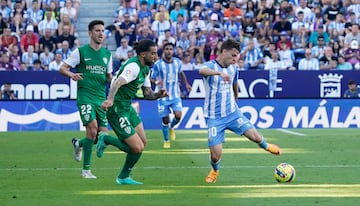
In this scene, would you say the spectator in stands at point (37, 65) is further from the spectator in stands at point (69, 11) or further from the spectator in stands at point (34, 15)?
the spectator in stands at point (69, 11)

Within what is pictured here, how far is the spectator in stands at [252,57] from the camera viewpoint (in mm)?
35219

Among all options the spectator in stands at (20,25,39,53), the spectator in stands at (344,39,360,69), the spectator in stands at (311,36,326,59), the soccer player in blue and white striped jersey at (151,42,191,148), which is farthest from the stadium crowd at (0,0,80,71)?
the soccer player in blue and white striped jersey at (151,42,191,148)

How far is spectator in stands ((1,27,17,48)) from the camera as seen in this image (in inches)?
1369

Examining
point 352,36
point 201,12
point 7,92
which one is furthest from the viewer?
point 201,12

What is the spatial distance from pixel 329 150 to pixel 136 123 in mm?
7693

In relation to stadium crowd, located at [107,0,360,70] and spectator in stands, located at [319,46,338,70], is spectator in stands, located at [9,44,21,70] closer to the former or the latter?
stadium crowd, located at [107,0,360,70]

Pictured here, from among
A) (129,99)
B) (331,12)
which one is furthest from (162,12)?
(129,99)

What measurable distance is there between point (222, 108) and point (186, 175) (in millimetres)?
1482

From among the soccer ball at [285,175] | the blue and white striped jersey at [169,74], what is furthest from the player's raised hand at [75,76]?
the blue and white striped jersey at [169,74]

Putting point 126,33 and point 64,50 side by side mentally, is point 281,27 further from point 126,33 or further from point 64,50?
point 64,50

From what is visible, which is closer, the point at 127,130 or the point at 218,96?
the point at 127,130

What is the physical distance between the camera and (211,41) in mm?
35625

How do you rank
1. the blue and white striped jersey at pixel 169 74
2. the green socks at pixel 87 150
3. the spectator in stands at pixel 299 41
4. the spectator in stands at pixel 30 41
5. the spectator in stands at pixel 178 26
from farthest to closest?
the spectator in stands at pixel 299 41, the spectator in stands at pixel 178 26, the spectator in stands at pixel 30 41, the blue and white striped jersey at pixel 169 74, the green socks at pixel 87 150

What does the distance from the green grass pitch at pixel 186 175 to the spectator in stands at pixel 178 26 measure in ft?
32.9
